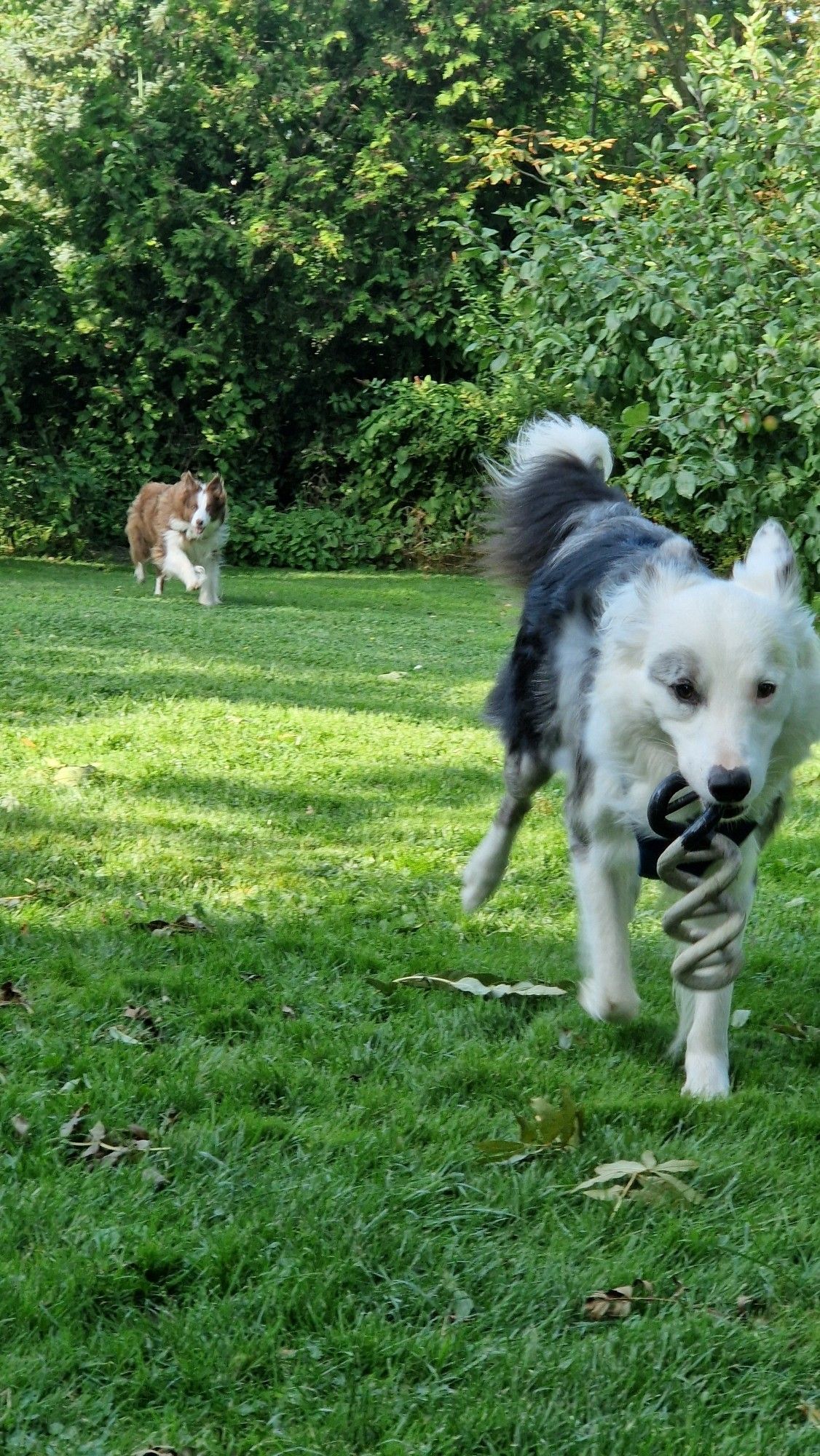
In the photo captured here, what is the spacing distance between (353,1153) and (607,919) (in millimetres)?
1130

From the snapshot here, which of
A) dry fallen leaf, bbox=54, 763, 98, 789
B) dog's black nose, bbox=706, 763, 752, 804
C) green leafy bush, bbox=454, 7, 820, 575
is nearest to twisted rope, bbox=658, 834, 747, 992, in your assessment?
dog's black nose, bbox=706, 763, 752, 804

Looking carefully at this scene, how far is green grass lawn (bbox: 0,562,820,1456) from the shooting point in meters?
2.15

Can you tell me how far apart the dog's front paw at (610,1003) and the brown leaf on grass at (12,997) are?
1.41m

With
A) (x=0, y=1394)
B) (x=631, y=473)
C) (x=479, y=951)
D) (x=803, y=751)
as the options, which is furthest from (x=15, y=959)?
(x=631, y=473)

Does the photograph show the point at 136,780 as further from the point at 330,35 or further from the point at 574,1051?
the point at 330,35

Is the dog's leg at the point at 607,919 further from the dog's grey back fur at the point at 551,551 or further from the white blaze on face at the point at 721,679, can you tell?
the white blaze on face at the point at 721,679

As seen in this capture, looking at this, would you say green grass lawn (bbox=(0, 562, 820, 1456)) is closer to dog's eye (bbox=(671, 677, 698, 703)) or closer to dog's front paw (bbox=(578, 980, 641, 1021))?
dog's front paw (bbox=(578, 980, 641, 1021))

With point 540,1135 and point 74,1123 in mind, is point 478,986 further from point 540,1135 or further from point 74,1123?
point 74,1123

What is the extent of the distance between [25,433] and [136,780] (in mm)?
14825

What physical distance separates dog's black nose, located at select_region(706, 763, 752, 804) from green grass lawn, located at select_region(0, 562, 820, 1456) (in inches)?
30.5

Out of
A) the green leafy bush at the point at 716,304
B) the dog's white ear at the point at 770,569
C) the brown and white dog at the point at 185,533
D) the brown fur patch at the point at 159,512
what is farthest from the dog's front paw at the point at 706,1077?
the brown fur patch at the point at 159,512

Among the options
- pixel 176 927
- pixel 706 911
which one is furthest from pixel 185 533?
pixel 706 911

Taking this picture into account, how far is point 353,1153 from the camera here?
2838mm

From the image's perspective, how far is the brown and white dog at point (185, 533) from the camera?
550 inches
